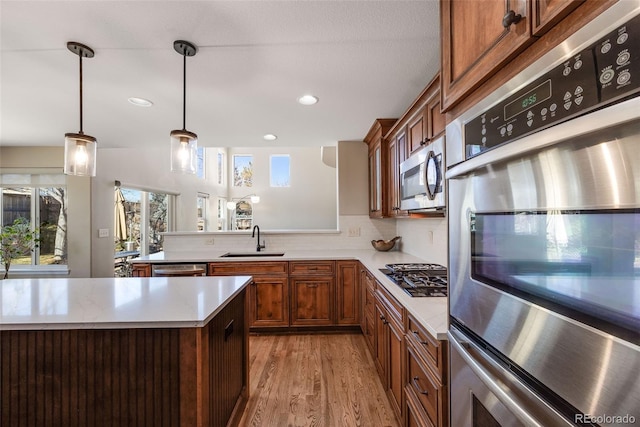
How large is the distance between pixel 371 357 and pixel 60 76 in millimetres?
3469

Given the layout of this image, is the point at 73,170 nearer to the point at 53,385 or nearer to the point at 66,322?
the point at 66,322

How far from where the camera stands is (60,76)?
6.97 ft

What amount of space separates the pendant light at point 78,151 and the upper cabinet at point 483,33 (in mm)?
1990

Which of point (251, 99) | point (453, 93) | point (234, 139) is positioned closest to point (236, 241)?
point (234, 139)

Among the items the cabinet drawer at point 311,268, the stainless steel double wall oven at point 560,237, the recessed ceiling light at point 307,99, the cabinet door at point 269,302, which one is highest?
the recessed ceiling light at point 307,99

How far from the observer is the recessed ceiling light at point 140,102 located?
2.53 meters

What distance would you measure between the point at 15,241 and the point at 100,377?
4.29 meters

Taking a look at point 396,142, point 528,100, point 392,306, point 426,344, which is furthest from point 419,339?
point 396,142

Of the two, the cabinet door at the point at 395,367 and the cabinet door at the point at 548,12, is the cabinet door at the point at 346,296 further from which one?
the cabinet door at the point at 548,12

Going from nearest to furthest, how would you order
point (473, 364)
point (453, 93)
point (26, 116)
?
point (473, 364), point (453, 93), point (26, 116)

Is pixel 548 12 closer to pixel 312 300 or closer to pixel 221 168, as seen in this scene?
pixel 312 300

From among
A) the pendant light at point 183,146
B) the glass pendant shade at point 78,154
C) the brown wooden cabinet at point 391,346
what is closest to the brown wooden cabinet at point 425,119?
the brown wooden cabinet at point 391,346

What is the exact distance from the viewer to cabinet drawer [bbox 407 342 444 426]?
1.14 meters

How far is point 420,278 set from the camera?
6.47ft
